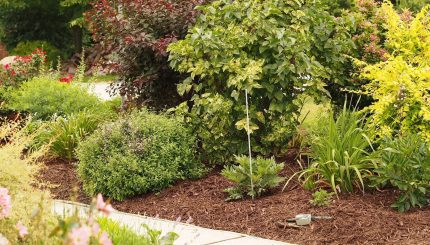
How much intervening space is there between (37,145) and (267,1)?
3.21m

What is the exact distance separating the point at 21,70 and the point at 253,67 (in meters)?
5.48

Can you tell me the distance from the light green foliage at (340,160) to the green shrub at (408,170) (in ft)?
1.04

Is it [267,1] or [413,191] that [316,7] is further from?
[413,191]

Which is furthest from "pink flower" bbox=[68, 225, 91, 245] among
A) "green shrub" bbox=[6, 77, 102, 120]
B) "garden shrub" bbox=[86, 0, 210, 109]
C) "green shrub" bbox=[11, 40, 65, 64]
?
"green shrub" bbox=[11, 40, 65, 64]

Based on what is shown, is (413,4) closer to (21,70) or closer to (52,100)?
(21,70)

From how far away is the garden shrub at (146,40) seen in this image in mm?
8203

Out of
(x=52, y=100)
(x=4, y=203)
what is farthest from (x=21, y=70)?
(x=4, y=203)

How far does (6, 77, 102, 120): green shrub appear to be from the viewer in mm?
9625

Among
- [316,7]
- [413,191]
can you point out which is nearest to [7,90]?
[316,7]

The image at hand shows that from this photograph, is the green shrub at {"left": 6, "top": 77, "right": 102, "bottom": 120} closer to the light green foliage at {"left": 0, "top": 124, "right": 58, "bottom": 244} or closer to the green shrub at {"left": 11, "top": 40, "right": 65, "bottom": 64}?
the light green foliage at {"left": 0, "top": 124, "right": 58, "bottom": 244}

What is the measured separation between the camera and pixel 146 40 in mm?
8047

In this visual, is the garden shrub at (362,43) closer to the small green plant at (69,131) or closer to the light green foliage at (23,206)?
the small green plant at (69,131)

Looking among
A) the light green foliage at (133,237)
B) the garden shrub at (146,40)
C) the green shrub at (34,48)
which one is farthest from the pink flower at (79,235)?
the green shrub at (34,48)

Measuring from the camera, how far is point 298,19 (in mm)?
7613
